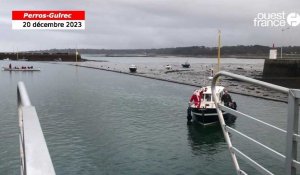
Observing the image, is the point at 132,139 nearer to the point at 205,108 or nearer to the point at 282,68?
the point at 205,108

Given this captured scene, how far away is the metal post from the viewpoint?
3.74m

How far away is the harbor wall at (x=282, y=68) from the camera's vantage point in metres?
79.9

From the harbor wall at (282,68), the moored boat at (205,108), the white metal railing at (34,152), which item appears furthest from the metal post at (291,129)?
the harbor wall at (282,68)

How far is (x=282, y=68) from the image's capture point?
8238 cm

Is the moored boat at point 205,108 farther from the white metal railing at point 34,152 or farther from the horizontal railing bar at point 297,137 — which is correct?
the white metal railing at point 34,152

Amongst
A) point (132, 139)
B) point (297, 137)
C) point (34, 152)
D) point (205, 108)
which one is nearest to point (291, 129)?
point (297, 137)

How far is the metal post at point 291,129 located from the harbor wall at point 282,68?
267 feet

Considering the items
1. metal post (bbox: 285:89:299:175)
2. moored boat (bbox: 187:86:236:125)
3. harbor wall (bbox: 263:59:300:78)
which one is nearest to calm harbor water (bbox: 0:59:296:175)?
moored boat (bbox: 187:86:236:125)

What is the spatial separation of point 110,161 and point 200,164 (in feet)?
19.6

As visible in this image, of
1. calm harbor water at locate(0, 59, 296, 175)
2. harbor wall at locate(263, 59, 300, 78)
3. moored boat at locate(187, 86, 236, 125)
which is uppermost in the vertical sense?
harbor wall at locate(263, 59, 300, 78)

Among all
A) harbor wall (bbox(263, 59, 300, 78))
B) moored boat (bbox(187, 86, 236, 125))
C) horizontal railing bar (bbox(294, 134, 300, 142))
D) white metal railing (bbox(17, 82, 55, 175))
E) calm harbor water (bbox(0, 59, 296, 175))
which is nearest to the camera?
white metal railing (bbox(17, 82, 55, 175))

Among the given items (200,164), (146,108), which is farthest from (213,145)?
(146,108)

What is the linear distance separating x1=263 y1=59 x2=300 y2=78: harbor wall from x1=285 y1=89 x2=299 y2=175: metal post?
81371 mm

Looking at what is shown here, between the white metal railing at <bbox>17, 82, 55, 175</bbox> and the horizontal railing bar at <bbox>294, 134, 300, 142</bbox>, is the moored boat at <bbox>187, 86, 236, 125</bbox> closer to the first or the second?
the horizontal railing bar at <bbox>294, 134, 300, 142</bbox>
